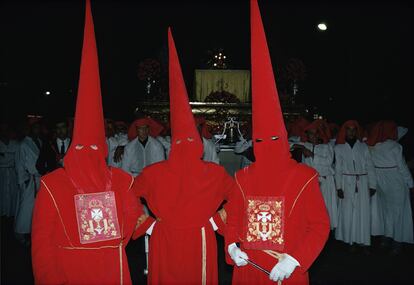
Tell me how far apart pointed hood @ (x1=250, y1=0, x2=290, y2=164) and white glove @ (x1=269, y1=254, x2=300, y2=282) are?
72 cm

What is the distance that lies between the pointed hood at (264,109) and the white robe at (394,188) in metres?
4.34

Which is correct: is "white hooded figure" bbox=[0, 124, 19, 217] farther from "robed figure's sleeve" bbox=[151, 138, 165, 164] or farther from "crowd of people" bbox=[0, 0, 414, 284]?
"crowd of people" bbox=[0, 0, 414, 284]

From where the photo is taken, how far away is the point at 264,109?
119 inches

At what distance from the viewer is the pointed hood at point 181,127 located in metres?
3.61

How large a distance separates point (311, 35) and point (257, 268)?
1810 centimetres

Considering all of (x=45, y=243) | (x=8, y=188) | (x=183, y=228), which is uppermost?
(x=45, y=243)

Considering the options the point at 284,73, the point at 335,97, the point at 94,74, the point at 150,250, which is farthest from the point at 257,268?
the point at 335,97

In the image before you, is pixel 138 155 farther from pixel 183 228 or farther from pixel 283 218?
pixel 283 218

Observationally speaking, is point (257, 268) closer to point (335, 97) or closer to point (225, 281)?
point (225, 281)

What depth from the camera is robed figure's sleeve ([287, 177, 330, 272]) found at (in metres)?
2.82

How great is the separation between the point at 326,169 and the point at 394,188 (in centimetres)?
114

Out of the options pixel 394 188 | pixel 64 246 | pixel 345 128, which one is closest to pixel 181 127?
pixel 64 246

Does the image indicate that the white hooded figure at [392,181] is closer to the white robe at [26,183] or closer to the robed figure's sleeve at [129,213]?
the robed figure's sleeve at [129,213]

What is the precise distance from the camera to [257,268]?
3023 mm
